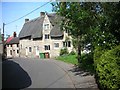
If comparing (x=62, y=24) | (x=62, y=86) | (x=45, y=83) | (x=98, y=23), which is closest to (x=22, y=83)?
(x=45, y=83)

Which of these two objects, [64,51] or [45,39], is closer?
[64,51]

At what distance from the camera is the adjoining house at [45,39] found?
5412 cm

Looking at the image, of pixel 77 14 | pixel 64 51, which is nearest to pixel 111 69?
pixel 77 14

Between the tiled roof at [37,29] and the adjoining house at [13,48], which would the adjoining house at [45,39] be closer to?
the tiled roof at [37,29]

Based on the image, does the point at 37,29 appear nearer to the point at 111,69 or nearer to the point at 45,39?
the point at 45,39

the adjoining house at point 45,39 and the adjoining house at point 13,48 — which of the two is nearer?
the adjoining house at point 45,39

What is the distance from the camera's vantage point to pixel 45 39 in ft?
186

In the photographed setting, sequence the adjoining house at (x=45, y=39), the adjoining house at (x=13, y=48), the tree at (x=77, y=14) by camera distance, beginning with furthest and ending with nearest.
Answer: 1. the adjoining house at (x=13, y=48)
2. the adjoining house at (x=45, y=39)
3. the tree at (x=77, y=14)

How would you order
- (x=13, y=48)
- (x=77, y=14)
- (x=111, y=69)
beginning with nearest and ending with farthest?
1. (x=111, y=69)
2. (x=77, y=14)
3. (x=13, y=48)

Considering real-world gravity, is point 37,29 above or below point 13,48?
above

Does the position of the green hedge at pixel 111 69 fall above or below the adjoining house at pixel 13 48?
below

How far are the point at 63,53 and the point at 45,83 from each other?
112 feet

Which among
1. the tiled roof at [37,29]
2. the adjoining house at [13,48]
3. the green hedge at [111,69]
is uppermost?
the tiled roof at [37,29]

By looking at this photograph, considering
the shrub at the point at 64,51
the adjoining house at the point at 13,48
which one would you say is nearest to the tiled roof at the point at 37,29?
the shrub at the point at 64,51
